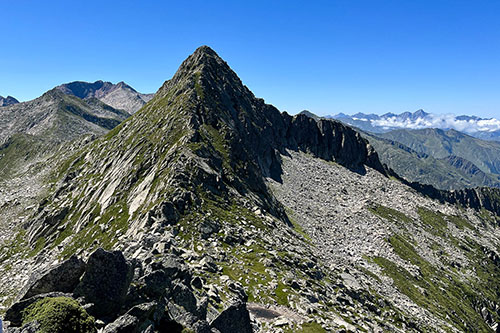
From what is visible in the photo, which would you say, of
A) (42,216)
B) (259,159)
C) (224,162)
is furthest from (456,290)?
(42,216)

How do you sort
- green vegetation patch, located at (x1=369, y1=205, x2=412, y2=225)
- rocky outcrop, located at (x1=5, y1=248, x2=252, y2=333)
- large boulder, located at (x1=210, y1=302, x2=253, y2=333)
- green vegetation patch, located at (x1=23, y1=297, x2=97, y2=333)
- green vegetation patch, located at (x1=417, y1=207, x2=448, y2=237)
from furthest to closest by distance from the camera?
green vegetation patch, located at (x1=417, y1=207, x2=448, y2=237) < green vegetation patch, located at (x1=369, y1=205, x2=412, y2=225) < large boulder, located at (x1=210, y1=302, x2=253, y2=333) < rocky outcrop, located at (x1=5, y1=248, x2=252, y2=333) < green vegetation patch, located at (x1=23, y1=297, x2=97, y2=333)

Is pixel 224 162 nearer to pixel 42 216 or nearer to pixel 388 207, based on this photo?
pixel 42 216

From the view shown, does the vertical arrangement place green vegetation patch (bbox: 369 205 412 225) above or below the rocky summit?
below

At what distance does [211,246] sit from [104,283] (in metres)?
29.1

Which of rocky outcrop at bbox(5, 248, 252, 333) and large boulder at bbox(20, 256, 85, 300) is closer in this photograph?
rocky outcrop at bbox(5, 248, 252, 333)

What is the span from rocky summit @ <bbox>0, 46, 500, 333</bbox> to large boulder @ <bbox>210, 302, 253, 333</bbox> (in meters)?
0.16

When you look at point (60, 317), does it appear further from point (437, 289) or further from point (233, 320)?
point (437, 289)

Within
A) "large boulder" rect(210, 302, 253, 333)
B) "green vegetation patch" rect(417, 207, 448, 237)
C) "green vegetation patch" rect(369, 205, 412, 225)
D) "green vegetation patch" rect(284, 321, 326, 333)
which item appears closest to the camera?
"large boulder" rect(210, 302, 253, 333)

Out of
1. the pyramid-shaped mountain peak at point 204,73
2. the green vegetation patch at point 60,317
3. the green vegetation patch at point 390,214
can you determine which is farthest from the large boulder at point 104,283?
the green vegetation patch at point 390,214

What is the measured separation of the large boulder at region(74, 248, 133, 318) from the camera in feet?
67.8

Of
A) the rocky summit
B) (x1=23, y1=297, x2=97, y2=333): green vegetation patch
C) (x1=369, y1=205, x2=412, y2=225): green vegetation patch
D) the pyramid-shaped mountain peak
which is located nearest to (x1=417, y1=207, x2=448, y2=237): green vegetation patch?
the rocky summit

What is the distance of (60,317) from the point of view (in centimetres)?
1689

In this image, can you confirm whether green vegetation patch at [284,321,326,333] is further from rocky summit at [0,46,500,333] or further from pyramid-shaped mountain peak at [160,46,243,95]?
pyramid-shaped mountain peak at [160,46,243,95]

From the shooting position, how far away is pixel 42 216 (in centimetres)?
8275
